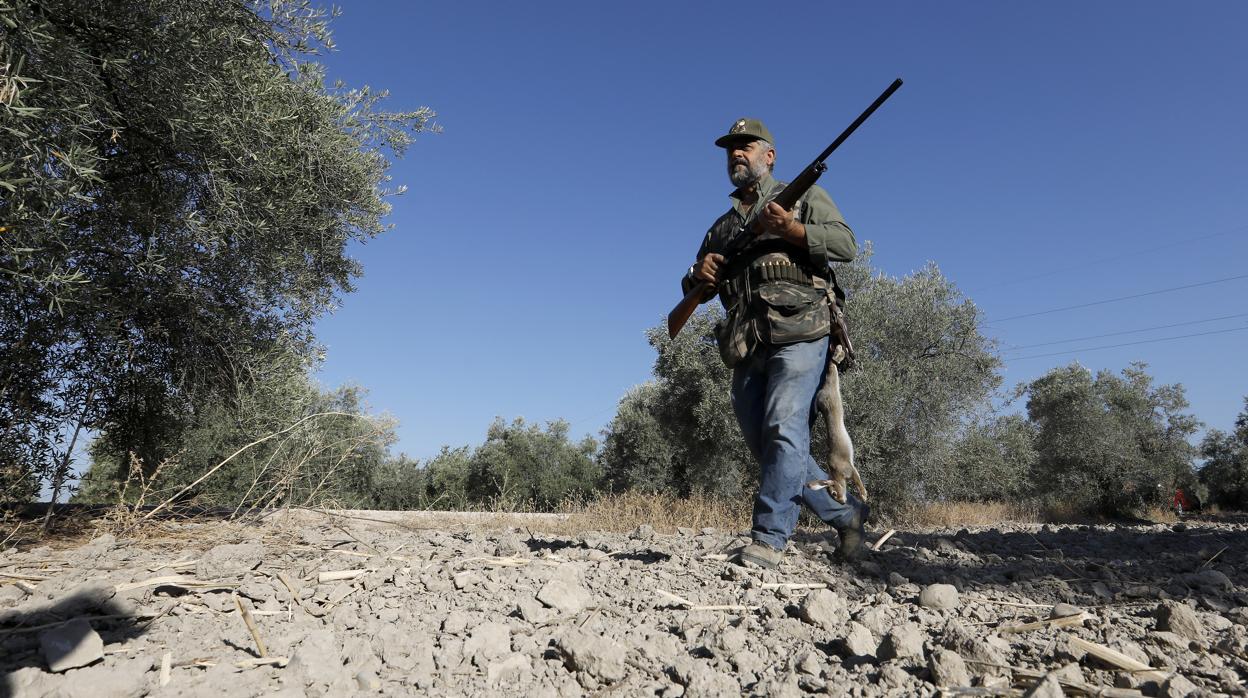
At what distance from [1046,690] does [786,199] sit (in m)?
2.93

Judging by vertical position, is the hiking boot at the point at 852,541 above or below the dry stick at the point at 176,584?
above

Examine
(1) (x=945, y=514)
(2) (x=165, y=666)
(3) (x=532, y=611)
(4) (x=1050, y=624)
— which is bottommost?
(2) (x=165, y=666)

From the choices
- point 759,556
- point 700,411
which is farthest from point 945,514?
point 759,556

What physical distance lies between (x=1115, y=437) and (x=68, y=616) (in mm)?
32326

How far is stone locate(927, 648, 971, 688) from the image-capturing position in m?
1.99

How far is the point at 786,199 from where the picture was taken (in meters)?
4.13

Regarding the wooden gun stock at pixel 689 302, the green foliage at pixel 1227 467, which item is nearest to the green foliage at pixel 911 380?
the wooden gun stock at pixel 689 302

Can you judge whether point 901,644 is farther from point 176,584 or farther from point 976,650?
point 176,584

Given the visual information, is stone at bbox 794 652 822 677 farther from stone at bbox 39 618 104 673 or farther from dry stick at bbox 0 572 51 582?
dry stick at bbox 0 572 51 582

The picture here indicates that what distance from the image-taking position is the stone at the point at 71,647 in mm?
2396

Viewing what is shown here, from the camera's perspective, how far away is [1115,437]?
88.7 ft

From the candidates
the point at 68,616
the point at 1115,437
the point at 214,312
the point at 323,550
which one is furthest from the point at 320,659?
the point at 1115,437

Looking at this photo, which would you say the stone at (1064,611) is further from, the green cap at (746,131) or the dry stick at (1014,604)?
the green cap at (746,131)

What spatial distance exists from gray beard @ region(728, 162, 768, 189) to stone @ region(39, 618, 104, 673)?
3.91 metres
